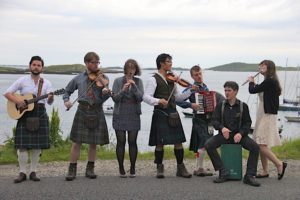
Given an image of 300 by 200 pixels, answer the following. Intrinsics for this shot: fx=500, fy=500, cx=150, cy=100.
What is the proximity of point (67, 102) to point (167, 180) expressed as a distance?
5.94 feet

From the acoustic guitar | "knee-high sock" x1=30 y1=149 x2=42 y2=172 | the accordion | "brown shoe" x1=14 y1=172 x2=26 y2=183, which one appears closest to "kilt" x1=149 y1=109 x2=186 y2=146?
the accordion

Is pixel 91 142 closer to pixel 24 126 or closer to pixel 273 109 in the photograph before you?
pixel 24 126

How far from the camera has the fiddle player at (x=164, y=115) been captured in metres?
7.38

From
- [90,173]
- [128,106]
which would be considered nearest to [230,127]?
[128,106]

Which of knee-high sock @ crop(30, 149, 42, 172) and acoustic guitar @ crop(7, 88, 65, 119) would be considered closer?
acoustic guitar @ crop(7, 88, 65, 119)

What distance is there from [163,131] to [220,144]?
2.82 ft

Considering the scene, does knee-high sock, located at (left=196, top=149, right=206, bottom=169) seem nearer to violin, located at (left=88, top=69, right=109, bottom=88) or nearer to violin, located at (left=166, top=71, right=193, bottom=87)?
violin, located at (left=166, top=71, right=193, bottom=87)

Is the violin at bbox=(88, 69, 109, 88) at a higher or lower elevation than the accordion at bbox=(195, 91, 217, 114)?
higher

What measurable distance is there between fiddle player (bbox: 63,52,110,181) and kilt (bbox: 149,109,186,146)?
0.75 m

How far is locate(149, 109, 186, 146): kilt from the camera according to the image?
24.3ft

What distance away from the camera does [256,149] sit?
7.16m

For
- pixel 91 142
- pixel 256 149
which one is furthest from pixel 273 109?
pixel 91 142

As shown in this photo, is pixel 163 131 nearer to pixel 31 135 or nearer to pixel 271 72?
pixel 271 72

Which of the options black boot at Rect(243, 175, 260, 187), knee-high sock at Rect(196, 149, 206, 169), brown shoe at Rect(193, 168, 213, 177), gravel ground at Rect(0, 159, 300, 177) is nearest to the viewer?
black boot at Rect(243, 175, 260, 187)
